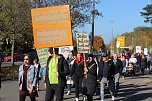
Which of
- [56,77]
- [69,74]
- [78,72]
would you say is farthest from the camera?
[78,72]

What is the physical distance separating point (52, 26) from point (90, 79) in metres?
2.59

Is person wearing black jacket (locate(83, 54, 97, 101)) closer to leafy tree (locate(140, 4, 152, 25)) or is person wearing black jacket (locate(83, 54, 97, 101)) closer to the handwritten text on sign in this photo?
the handwritten text on sign

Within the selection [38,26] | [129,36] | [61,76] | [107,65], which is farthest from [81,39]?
[129,36]

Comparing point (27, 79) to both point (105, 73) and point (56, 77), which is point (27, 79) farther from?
point (105, 73)

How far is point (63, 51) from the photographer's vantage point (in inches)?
850

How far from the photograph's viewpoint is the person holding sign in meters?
10.8

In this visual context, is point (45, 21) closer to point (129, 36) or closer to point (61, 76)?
point (61, 76)

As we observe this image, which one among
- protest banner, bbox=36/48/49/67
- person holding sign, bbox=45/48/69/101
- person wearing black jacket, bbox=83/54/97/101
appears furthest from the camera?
protest banner, bbox=36/48/49/67

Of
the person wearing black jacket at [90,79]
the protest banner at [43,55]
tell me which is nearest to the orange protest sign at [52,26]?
the person wearing black jacket at [90,79]

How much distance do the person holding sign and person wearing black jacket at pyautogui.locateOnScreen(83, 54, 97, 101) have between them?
300 cm

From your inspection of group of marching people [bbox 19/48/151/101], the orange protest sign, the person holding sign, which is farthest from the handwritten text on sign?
the person holding sign

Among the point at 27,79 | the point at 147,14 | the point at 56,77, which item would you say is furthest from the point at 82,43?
the point at 147,14

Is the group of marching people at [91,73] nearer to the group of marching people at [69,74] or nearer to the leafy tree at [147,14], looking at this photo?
the group of marching people at [69,74]

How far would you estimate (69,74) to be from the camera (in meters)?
13.5
